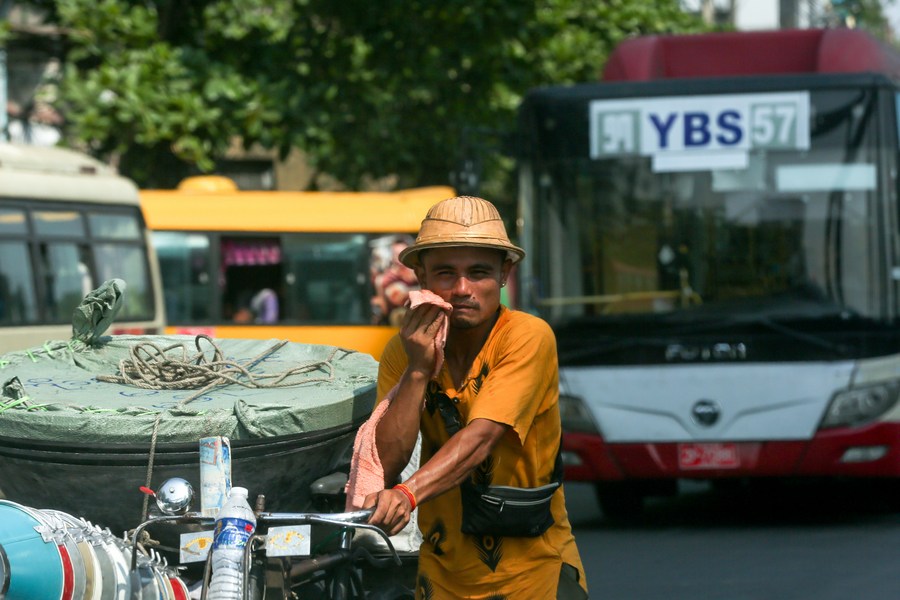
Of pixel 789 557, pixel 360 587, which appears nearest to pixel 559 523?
pixel 360 587

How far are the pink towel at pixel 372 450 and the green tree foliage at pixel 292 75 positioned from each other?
13614mm

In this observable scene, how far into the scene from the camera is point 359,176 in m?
19.8

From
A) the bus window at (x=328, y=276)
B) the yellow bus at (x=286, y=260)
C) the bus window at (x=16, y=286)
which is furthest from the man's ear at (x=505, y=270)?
the bus window at (x=328, y=276)

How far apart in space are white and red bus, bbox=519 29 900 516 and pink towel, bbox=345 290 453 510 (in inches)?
240

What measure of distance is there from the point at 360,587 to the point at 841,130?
6091 mm

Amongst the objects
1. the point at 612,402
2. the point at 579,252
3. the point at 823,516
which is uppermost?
the point at 579,252

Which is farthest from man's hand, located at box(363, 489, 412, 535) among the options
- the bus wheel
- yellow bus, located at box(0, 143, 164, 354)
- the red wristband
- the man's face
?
yellow bus, located at box(0, 143, 164, 354)

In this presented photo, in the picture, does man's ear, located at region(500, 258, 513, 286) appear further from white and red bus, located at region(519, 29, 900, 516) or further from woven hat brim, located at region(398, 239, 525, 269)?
white and red bus, located at region(519, 29, 900, 516)

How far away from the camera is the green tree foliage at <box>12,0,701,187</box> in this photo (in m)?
16.9

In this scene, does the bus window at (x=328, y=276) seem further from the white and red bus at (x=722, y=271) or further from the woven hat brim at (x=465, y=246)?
the woven hat brim at (x=465, y=246)

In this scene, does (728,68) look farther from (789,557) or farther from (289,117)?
(289,117)

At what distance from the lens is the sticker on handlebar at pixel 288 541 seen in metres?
3.57

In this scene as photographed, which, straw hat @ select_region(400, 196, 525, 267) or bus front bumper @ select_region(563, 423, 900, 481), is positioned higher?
straw hat @ select_region(400, 196, 525, 267)

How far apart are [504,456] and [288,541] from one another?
1.75 ft
